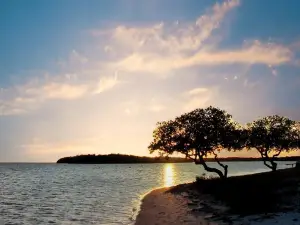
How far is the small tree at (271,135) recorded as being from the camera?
82125 millimetres

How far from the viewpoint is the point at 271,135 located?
8212cm

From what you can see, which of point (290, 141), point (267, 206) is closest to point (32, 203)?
point (267, 206)

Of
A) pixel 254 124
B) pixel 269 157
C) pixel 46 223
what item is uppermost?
pixel 254 124

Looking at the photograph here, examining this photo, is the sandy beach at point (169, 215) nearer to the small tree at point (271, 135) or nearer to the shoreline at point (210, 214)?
the shoreline at point (210, 214)

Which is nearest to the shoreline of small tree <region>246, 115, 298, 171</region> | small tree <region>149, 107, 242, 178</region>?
small tree <region>149, 107, 242, 178</region>

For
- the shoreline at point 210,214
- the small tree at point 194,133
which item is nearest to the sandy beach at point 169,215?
the shoreline at point 210,214

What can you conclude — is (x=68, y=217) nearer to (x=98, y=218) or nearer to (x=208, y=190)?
(x=98, y=218)

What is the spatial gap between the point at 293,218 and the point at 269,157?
→ 68216mm

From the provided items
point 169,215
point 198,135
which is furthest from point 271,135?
point 169,215

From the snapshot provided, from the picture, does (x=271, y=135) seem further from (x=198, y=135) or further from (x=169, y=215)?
(x=169, y=215)

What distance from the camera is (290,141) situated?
84.6m

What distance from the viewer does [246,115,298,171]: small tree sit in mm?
82125

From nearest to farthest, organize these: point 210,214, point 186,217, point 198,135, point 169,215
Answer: point 210,214
point 186,217
point 169,215
point 198,135

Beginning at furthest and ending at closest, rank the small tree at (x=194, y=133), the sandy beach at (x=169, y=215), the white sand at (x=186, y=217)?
the small tree at (x=194, y=133) → the sandy beach at (x=169, y=215) → the white sand at (x=186, y=217)
